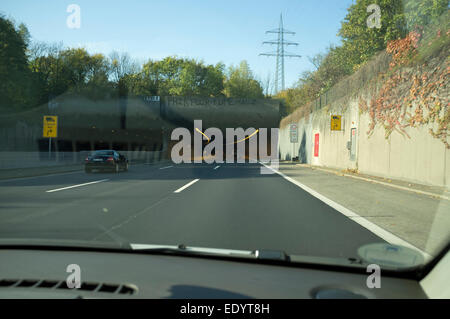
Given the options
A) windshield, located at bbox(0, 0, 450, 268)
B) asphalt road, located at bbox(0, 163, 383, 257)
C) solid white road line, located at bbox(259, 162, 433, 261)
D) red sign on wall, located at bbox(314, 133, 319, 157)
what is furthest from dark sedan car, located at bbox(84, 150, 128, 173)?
red sign on wall, located at bbox(314, 133, 319, 157)

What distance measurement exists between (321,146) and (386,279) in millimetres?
29612

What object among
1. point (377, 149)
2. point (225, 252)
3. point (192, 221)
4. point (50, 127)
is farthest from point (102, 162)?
point (225, 252)

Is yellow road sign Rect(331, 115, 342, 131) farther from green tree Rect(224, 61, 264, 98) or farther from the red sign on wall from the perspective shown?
green tree Rect(224, 61, 264, 98)

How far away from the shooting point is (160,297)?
238cm

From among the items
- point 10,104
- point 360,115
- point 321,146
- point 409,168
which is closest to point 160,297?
point 409,168

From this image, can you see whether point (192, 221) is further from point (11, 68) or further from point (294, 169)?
point (11, 68)

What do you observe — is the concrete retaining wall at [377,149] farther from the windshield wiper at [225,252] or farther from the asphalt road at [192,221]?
the windshield wiper at [225,252]

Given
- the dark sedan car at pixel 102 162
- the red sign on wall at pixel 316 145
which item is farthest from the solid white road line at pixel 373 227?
the red sign on wall at pixel 316 145

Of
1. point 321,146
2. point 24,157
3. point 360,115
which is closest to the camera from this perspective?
point 360,115

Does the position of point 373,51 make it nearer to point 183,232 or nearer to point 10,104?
point 183,232

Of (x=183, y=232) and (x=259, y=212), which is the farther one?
(x=259, y=212)

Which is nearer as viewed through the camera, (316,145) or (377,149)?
(377,149)

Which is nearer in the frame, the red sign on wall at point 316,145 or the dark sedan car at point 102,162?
the dark sedan car at point 102,162

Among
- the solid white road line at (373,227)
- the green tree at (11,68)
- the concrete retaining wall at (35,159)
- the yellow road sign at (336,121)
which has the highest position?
the green tree at (11,68)
